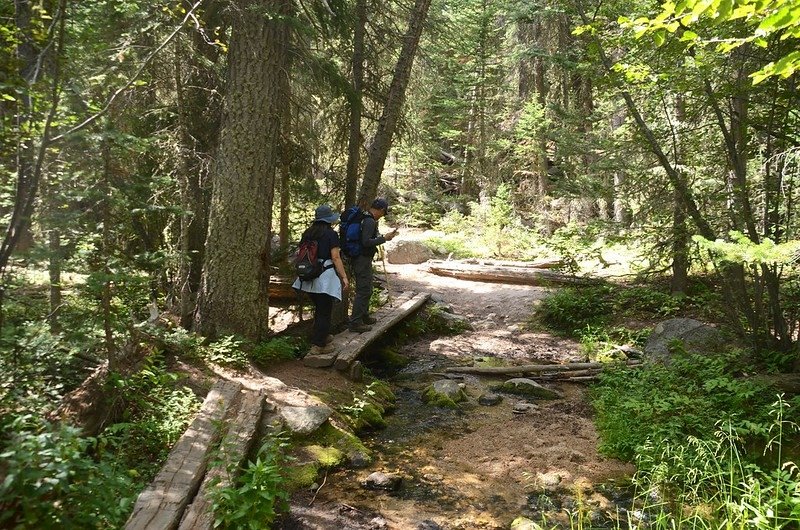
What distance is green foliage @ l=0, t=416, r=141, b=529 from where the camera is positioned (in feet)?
9.26

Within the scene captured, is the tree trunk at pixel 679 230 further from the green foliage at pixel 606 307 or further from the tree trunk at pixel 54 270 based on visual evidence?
the tree trunk at pixel 54 270

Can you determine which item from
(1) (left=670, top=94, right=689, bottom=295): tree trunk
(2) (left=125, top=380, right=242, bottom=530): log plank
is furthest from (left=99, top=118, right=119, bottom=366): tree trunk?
(1) (left=670, top=94, right=689, bottom=295): tree trunk

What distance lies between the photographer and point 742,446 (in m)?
5.05

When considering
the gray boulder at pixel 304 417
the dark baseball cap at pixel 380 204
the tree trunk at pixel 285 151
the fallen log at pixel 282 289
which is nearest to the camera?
the gray boulder at pixel 304 417

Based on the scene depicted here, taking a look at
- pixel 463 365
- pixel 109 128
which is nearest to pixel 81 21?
pixel 109 128

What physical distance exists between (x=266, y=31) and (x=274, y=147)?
5.24ft

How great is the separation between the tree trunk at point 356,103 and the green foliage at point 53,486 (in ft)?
22.7

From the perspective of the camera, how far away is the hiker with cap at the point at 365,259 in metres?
8.69

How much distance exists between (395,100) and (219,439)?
6.34 m

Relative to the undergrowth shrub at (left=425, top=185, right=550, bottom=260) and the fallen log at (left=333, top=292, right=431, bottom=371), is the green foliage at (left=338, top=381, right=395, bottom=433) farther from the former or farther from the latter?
the undergrowth shrub at (left=425, top=185, right=550, bottom=260)

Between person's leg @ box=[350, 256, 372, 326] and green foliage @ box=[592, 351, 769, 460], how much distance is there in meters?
3.99

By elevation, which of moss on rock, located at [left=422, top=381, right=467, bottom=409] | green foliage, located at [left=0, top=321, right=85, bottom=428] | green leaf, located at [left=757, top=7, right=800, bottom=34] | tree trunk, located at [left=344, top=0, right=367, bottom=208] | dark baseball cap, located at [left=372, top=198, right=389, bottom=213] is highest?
tree trunk, located at [left=344, top=0, right=367, bottom=208]

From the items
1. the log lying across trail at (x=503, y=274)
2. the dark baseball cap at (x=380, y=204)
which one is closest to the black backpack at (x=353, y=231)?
the dark baseball cap at (x=380, y=204)

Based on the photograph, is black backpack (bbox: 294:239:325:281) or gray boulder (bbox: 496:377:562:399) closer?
black backpack (bbox: 294:239:325:281)
